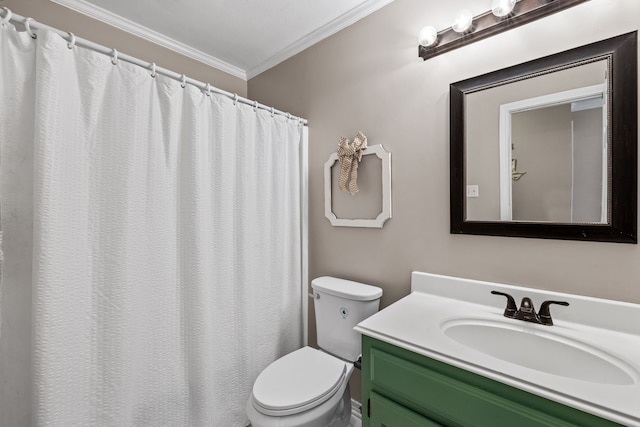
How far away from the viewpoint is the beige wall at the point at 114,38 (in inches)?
57.9

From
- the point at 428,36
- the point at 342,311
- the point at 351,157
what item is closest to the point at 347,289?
the point at 342,311

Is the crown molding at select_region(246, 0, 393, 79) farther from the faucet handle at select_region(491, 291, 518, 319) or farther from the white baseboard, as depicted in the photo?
the white baseboard

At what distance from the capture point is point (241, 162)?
1.65m

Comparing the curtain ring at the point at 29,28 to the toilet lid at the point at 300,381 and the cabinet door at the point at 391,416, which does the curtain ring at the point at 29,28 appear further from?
the cabinet door at the point at 391,416

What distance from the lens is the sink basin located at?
824 mm

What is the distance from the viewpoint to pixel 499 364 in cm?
78

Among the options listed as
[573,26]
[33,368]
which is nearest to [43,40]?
[33,368]

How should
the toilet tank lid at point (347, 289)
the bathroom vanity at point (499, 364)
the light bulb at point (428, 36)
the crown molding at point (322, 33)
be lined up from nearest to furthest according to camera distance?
the bathroom vanity at point (499, 364) → the light bulb at point (428, 36) → the toilet tank lid at point (347, 289) → the crown molding at point (322, 33)

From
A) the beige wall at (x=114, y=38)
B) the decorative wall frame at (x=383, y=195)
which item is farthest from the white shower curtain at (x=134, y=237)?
the beige wall at (x=114, y=38)

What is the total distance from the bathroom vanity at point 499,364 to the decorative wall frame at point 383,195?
0.52 m

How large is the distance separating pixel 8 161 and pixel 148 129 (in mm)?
480

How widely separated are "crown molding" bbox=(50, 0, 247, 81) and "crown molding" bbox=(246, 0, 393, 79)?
0.72ft

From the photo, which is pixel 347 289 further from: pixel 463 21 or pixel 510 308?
pixel 463 21

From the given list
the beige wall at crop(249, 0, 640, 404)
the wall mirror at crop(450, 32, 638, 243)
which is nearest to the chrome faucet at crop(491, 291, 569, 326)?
the beige wall at crop(249, 0, 640, 404)
